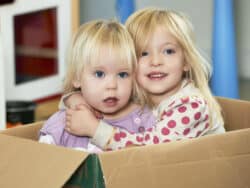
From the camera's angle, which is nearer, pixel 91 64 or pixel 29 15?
pixel 91 64

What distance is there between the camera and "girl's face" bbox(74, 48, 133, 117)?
1.40 m

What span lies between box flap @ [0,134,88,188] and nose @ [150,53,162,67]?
15.7 inches

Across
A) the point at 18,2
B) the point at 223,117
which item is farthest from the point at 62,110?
the point at 18,2

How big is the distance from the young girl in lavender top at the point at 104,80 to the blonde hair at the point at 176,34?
30mm

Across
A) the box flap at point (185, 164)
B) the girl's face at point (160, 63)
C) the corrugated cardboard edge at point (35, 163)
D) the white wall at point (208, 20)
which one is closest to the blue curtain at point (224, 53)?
the white wall at point (208, 20)

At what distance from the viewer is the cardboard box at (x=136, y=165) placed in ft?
3.46

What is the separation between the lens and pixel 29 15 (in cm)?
246

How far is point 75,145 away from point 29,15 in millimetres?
1135

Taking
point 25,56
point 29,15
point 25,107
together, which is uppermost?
point 29,15

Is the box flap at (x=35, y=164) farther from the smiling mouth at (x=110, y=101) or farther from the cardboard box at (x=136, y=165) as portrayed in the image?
the smiling mouth at (x=110, y=101)

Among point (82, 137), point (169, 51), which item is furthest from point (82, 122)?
point (169, 51)

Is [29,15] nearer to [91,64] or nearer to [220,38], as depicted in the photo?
[220,38]

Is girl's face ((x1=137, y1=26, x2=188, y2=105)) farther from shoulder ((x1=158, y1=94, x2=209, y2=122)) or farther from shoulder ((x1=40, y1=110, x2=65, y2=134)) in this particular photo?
shoulder ((x1=40, y1=110, x2=65, y2=134))

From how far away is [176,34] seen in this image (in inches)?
57.1
